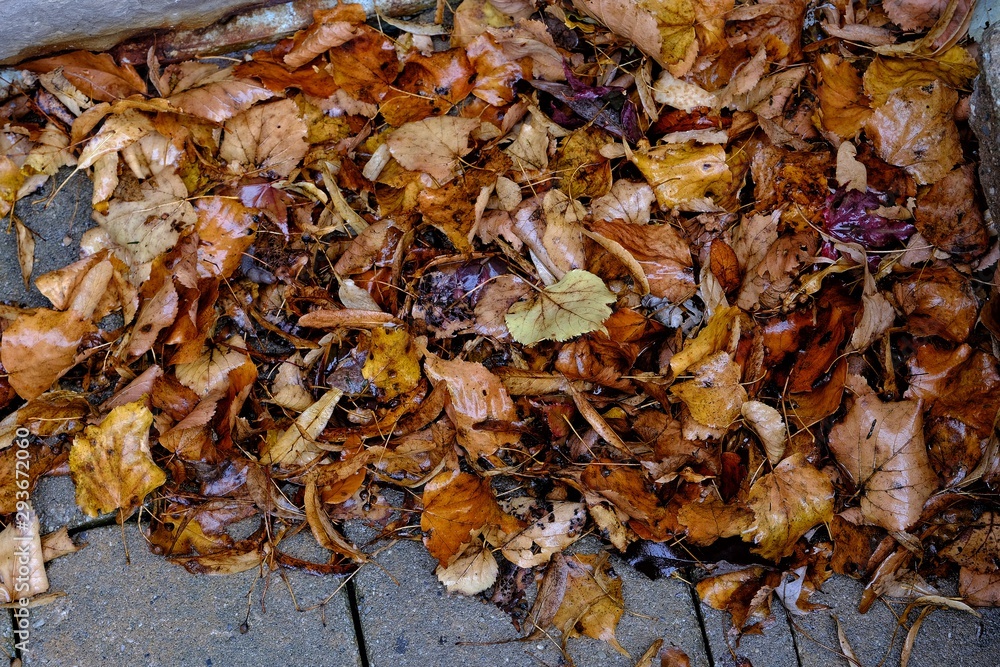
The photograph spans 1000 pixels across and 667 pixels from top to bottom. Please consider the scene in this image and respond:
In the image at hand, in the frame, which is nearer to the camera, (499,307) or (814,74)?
(499,307)

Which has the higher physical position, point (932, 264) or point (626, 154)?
point (626, 154)

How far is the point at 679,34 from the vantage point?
1727 mm

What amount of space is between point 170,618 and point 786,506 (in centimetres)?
149

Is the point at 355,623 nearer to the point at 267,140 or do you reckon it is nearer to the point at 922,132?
the point at 267,140

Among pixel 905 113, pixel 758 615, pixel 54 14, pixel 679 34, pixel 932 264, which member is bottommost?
pixel 758 615

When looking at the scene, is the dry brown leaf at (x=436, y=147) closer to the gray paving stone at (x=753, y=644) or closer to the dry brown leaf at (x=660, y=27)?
the dry brown leaf at (x=660, y=27)

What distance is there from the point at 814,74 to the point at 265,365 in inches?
64.5

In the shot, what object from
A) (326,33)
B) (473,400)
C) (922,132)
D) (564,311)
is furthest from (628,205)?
(326,33)

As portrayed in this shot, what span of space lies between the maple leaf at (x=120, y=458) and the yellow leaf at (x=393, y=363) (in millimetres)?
542

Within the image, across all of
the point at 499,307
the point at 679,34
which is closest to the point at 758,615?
the point at 499,307

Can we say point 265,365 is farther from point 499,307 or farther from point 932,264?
point 932,264

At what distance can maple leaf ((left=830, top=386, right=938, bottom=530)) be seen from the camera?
1.61 metres

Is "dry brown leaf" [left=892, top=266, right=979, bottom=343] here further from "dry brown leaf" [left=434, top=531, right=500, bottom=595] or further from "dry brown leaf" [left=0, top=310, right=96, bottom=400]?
"dry brown leaf" [left=0, top=310, right=96, bottom=400]

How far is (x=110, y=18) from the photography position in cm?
174
